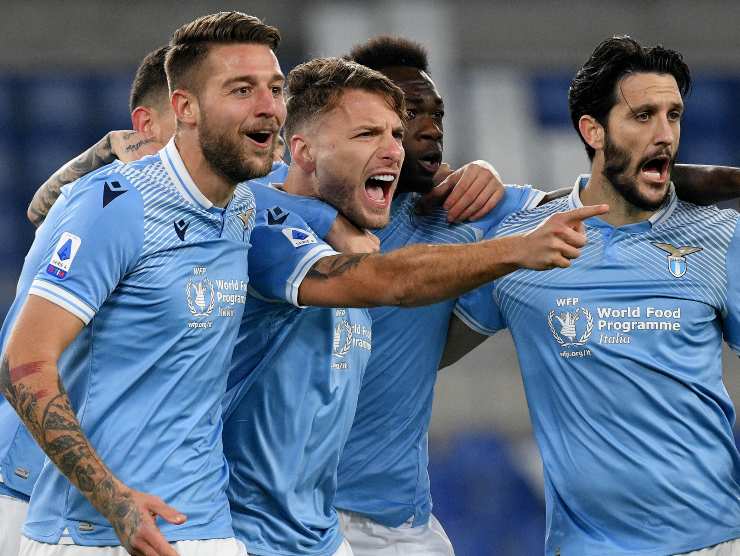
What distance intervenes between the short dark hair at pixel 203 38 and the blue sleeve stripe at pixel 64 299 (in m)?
0.89

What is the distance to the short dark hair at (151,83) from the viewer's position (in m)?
5.64

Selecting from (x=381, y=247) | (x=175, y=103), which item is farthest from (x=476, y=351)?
(x=175, y=103)

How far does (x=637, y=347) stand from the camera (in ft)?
14.9

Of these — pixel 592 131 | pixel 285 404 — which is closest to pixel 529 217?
pixel 592 131

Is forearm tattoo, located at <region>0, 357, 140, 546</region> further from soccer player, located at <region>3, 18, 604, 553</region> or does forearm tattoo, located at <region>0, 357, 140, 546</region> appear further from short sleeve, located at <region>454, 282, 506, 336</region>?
short sleeve, located at <region>454, 282, 506, 336</region>

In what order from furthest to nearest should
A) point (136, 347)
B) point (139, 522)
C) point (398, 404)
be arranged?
point (398, 404)
point (136, 347)
point (139, 522)

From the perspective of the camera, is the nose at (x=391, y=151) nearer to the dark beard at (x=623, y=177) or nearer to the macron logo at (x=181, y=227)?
the dark beard at (x=623, y=177)

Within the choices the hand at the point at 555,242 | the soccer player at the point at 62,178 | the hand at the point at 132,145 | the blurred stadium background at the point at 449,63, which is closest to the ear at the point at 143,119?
the soccer player at the point at 62,178

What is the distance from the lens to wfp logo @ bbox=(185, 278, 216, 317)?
154 inches

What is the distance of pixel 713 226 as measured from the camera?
184 inches

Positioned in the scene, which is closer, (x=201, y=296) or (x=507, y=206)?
(x=201, y=296)

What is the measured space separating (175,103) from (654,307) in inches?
72.7

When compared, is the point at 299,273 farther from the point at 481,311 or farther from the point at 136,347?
the point at 481,311

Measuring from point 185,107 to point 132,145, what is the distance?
118 cm
